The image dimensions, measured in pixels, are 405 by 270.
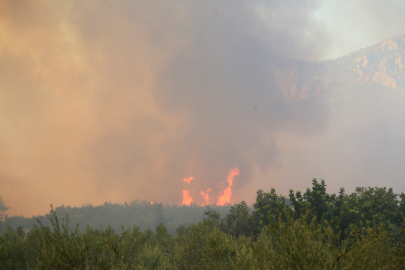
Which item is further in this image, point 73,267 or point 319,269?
point 73,267

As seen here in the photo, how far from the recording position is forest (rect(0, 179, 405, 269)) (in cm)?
918

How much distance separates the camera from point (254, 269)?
10289 millimetres

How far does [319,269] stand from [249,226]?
52132 millimetres

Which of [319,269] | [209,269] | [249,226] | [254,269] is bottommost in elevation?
[249,226]

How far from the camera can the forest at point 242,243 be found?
30.1 feet

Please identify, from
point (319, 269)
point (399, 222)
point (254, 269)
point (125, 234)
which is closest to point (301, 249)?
point (319, 269)

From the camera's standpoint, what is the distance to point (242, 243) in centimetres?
3550

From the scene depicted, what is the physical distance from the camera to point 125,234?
464 inches

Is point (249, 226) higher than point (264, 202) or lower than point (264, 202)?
lower

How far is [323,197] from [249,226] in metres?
20.2

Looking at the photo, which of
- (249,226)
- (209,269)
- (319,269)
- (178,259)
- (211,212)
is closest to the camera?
(319,269)

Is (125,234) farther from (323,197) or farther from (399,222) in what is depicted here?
(399,222)

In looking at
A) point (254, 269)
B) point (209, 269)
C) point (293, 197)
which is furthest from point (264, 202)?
point (254, 269)

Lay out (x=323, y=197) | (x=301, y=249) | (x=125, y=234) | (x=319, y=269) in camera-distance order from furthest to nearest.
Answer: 1. (x=323, y=197)
2. (x=125, y=234)
3. (x=301, y=249)
4. (x=319, y=269)
